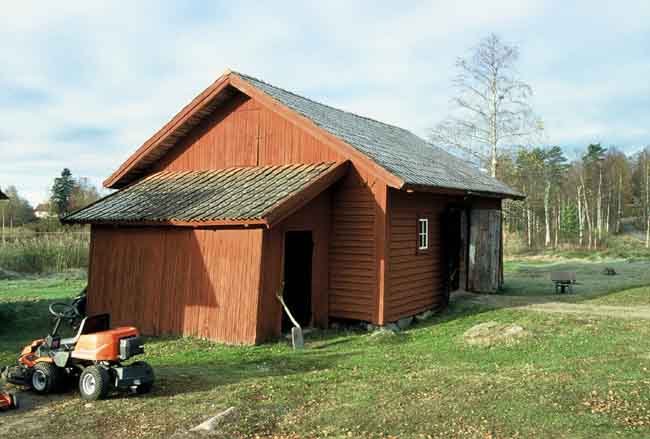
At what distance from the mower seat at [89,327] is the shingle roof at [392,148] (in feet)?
22.6

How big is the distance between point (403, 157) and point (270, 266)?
5544 millimetres

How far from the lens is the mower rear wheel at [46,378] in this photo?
7629mm

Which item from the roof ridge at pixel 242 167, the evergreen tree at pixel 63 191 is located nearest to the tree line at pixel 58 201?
the evergreen tree at pixel 63 191

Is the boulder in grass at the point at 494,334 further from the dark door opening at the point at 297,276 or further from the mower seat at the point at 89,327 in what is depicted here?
the mower seat at the point at 89,327

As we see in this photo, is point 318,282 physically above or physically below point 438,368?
above

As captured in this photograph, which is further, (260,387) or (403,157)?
(403,157)

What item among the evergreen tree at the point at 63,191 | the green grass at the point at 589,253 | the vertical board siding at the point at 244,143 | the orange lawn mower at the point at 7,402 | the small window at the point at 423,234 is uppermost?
the evergreen tree at the point at 63,191

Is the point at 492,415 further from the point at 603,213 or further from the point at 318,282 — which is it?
the point at 603,213

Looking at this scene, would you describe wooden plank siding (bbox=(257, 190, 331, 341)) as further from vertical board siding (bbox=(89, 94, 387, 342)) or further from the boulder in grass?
the boulder in grass

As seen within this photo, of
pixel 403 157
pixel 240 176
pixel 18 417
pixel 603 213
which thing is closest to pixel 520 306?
pixel 403 157

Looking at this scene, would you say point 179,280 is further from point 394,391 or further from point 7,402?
point 394,391

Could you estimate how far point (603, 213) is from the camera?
5466cm

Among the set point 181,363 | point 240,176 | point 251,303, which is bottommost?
point 181,363

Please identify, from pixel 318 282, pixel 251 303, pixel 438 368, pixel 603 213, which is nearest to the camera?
pixel 438 368
